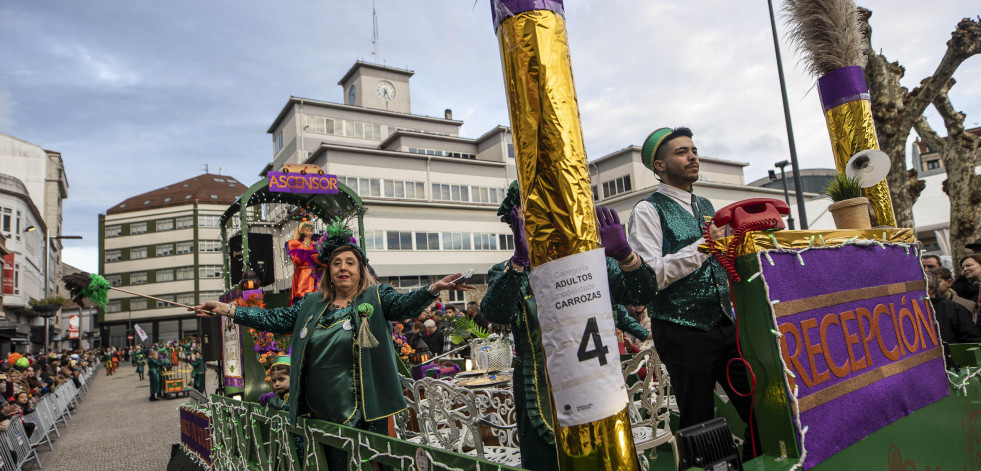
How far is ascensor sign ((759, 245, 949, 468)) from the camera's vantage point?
1840 millimetres

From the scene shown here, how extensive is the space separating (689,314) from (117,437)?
13.2 m

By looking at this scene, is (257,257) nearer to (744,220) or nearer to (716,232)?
(716,232)

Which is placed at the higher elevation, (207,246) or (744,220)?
(207,246)

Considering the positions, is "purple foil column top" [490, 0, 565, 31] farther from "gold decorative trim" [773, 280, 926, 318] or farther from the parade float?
"gold decorative trim" [773, 280, 926, 318]

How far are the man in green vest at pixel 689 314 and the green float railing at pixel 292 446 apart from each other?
3.76 feet

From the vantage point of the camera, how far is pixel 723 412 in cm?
378

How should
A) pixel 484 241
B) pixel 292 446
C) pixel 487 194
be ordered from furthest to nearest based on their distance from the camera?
1. pixel 487 194
2. pixel 484 241
3. pixel 292 446

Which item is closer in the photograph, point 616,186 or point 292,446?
point 292,446

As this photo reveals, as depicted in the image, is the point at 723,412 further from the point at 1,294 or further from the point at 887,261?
the point at 1,294

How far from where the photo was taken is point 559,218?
1.61 m

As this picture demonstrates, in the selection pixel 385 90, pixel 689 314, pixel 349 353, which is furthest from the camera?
pixel 385 90

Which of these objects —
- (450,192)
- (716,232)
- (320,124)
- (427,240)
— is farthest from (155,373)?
(320,124)

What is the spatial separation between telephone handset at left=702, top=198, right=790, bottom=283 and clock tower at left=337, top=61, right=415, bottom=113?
152 feet

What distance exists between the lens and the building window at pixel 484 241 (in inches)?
1494
